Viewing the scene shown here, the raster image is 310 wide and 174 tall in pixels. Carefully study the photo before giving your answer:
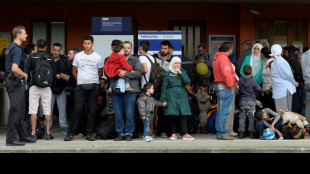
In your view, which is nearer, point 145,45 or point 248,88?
point 145,45

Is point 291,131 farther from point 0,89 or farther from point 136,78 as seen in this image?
point 0,89

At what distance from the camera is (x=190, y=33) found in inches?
663

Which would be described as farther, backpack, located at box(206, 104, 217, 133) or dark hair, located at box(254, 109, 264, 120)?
backpack, located at box(206, 104, 217, 133)

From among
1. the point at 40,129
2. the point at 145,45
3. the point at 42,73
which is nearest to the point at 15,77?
the point at 42,73

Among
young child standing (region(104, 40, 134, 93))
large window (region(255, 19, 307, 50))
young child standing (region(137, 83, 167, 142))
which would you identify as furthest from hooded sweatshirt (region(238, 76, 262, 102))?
large window (region(255, 19, 307, 50))

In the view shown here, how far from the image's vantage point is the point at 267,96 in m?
12.5

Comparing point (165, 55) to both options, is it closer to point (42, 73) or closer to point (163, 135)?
point (163, 135)

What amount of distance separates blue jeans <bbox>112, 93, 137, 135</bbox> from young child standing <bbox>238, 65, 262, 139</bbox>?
226 cm

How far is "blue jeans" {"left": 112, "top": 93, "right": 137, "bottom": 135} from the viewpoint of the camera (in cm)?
1092

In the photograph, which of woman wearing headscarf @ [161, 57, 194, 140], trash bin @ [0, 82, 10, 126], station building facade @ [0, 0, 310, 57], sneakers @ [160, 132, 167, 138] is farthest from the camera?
station building facade @ [0, 0, 310, 57]

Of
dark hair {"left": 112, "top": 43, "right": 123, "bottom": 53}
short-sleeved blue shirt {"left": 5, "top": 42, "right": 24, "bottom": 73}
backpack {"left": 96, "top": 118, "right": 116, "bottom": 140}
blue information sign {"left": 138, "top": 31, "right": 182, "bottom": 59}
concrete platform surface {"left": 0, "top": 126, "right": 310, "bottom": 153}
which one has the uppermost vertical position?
blue information sign {"left": 138, "top": 31, "right": 182, "bottom": 59}

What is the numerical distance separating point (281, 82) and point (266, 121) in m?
0.95

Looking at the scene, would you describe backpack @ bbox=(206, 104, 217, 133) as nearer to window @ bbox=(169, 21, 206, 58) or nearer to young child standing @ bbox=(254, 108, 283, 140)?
young child standing @ bbox=(254, 108, 283, 140)

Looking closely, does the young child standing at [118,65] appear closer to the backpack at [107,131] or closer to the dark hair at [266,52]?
the backpack at [107,131]
